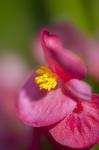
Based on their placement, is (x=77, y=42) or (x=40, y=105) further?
(x=77, y=42)

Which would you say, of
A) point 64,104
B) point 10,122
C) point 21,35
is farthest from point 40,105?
point 21,35

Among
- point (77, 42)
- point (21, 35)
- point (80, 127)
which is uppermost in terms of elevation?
point (80, 127)

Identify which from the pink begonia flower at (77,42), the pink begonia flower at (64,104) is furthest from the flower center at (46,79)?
the pink begonia flower at (77,42)

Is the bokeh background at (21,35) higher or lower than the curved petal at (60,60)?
lower

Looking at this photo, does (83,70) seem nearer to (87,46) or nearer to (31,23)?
(87,46)

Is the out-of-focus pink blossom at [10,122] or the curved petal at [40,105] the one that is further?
the out-of-focus pink blossom at [10,122]

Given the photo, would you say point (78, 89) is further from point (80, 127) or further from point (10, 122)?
point (10, 122)

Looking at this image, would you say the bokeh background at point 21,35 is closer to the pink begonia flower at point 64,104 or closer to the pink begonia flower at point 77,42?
the pink begonia flower at point 77,42

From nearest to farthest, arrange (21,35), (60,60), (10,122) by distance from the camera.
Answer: (60,60), (10,122), (21,35)
